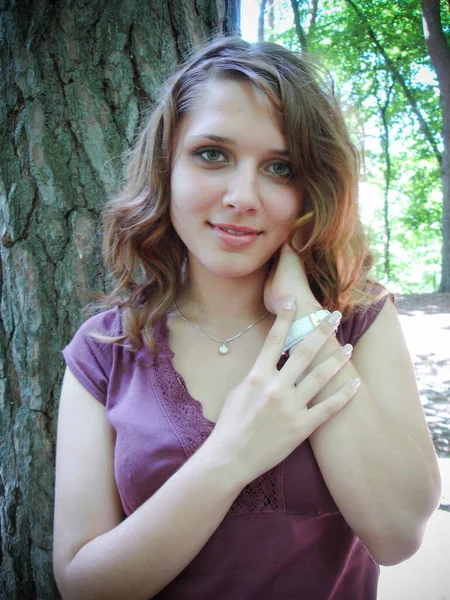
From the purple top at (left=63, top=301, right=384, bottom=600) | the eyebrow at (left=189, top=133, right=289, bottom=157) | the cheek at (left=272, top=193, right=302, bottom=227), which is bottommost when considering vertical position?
the purple top at (left=63, top=301, right=384, bottom=600)

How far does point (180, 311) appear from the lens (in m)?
1.61

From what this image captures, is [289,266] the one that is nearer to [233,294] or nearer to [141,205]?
[233,294]

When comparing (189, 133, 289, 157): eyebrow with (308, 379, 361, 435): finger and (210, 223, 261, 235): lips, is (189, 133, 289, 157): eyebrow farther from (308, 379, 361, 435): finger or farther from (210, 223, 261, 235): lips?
(308, 379, 361, 435): finger

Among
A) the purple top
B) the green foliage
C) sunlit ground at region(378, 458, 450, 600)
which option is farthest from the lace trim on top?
the green foliage

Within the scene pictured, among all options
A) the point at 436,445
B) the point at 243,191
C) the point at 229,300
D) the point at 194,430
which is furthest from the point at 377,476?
the point at 436,445

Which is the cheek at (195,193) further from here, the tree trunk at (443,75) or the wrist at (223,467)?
the tree trunk at (443,75)

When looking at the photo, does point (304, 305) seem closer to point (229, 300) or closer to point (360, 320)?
point (360, 320)

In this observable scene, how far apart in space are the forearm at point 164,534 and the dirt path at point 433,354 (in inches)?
120

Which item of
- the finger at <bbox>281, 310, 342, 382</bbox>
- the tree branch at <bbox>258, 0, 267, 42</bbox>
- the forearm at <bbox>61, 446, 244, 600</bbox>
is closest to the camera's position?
the forearm at <bbox>61, 446, 244, 600</bbox>

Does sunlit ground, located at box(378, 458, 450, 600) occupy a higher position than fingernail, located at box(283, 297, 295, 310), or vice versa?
fingernail, located at box(283, 297, 295, 310)

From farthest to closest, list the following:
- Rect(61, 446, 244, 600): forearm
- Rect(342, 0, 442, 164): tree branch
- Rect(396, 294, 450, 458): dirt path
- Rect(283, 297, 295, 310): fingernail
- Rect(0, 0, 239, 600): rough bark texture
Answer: Rect(342, 0, 442, 164): tree branch, Rect(396, 294, 450, 458): dirt path, Rect(0, 0, 239, 600): rough bark texture, Rect(283, 297, 295, 310): fingernail, Rect(61, 446, 244, 600): forearm

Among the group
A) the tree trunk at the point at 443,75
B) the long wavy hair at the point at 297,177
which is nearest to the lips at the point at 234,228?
the long wavy hair at the point at 297,177

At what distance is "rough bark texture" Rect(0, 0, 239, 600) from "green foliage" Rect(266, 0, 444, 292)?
3.75m

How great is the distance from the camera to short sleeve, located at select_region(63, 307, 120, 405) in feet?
4.51
